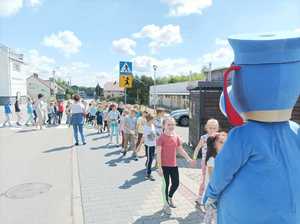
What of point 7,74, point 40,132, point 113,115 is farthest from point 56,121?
point 7,74

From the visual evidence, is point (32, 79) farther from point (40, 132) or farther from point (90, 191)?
point (90, 191)

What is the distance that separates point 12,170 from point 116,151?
10.9 feet

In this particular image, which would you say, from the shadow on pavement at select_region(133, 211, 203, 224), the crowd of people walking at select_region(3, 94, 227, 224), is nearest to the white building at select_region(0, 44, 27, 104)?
the crowd of people walking at select_region(3, 94, 227, 224)

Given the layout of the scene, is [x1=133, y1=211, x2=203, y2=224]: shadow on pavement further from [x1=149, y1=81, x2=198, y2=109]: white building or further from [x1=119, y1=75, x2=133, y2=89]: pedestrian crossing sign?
[x1=149, y1=81, x2=198, y2=109]: white building

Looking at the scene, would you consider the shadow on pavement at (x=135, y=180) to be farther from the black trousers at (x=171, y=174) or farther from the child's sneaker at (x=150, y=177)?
the black trousers at (x=171, y=174)

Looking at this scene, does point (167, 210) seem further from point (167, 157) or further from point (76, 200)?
point (76, 200)

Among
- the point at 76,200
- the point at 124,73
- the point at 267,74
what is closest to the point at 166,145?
the point at 76,200

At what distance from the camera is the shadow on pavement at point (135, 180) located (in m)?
6.37

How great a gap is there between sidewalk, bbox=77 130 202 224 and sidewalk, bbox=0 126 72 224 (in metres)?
0.42

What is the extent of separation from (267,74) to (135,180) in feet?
16.3

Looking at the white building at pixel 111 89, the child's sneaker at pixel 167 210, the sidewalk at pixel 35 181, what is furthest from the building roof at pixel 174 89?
the white building at pixel 111 89

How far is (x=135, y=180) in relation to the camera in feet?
22.0

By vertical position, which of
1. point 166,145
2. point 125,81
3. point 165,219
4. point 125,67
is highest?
point 125,67

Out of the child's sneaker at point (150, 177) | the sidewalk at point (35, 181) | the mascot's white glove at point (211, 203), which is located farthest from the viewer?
the child's sneaker at point (150, 177)
